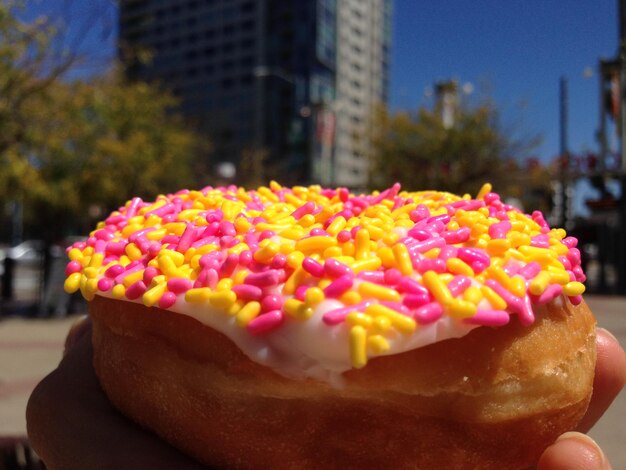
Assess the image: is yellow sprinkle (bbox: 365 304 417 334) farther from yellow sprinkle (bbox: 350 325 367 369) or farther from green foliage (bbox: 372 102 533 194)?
green foliage (bbox: 372 102 533 194)

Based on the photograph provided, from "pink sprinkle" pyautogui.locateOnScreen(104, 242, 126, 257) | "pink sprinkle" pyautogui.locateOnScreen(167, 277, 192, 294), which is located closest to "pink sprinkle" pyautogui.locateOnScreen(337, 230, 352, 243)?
"pink sprinkle" pyautogui.locateOnScreen(167, 277, 192, 294)

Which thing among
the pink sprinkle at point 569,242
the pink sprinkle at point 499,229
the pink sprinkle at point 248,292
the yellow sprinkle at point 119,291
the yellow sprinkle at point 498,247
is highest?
the pink sprinkle at point 499,229

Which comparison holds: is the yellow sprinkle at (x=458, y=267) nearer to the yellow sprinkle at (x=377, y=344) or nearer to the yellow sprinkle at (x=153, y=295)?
the yellow sprinkle at (x=377, y=344)

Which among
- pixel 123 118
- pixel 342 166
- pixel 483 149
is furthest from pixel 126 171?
pixel 342 166

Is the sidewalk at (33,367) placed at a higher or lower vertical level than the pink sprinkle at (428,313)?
lower

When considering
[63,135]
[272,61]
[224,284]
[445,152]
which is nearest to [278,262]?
[224,284]

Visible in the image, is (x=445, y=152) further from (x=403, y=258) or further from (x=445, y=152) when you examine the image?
(x=403, y=258)

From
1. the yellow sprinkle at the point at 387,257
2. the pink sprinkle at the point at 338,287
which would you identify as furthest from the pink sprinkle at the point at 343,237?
the pink sprinkle at the point at 338,287
